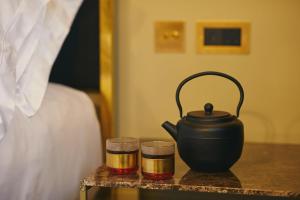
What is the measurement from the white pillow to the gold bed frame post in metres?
0.20

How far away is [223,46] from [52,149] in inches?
26.2

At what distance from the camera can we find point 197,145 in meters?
0.99

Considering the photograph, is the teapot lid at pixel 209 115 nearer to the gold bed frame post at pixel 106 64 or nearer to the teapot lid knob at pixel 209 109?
the teapot lid knob at pixel 209 109

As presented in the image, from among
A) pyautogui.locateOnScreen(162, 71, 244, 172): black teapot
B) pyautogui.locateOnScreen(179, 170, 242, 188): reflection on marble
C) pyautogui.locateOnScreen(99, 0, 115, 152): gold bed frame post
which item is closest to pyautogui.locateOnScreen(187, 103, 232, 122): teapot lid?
pyautogui.locateOnScreen(162, 71, 244, 172): black teapot

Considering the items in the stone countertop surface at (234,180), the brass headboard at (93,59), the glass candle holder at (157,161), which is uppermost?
the brass headboard at (93,59)

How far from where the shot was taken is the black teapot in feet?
3.23

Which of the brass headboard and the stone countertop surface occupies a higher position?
the brass headboard

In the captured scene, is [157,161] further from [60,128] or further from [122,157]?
[60,128]

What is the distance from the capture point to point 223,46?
1604mm

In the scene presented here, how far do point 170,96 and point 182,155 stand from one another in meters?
0.65

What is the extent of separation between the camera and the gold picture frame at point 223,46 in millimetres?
1591

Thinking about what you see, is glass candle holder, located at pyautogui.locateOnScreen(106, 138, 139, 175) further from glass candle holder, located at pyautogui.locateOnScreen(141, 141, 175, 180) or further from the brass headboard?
the brass headboard

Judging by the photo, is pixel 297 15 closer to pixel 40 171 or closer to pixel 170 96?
pixel 170 96

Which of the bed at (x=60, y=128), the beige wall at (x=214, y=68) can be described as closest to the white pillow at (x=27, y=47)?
the bed at (x=60, y=128)
